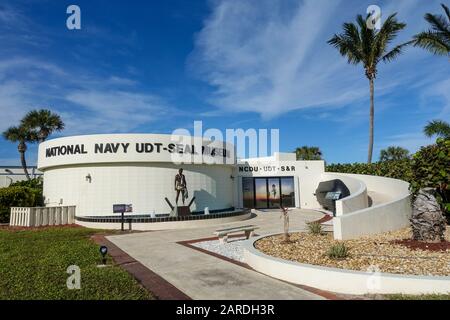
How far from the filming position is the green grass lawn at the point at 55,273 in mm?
6211

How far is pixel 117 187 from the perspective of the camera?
62.7ft

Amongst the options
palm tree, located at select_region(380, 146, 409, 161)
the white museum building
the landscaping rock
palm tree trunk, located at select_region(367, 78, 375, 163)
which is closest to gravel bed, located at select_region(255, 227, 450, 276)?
the landscaping rock

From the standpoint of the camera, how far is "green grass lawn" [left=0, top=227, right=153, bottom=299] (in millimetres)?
6211

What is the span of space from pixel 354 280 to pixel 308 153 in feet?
146

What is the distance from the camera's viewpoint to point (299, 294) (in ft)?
19.9

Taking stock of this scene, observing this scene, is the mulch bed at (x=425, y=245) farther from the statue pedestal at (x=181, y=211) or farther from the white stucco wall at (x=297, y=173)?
the white stucco wall at (x=297, y=173)

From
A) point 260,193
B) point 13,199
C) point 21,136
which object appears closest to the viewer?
point 13,199

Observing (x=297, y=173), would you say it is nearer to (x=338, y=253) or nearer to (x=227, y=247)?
(x=227, y=247)

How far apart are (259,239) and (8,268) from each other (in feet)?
23.4

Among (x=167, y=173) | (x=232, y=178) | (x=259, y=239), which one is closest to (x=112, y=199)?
(x=167, y=173)

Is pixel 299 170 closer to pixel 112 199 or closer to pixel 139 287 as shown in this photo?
pixel 112 199

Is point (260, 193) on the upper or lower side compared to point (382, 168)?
lower

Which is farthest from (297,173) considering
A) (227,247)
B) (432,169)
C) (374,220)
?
(227,247)

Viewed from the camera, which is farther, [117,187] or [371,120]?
[371,120]
